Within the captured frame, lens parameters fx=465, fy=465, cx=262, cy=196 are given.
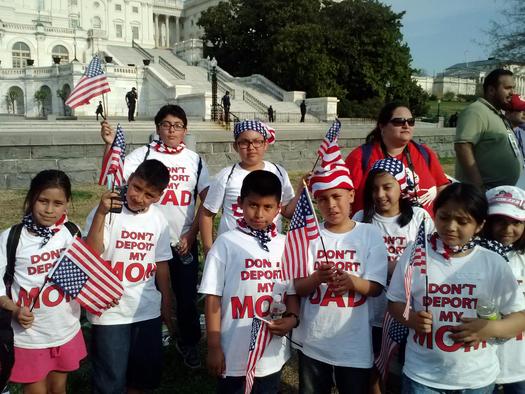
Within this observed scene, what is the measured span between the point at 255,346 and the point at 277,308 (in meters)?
0.23

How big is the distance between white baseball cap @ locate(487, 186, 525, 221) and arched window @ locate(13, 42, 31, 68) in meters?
53.3

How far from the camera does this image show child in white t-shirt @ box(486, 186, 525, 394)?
246 centimetres

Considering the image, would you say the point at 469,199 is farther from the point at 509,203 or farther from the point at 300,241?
the point at 300,241

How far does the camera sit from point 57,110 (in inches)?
1476

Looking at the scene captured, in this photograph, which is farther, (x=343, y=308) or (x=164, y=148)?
(x=164, y=148)

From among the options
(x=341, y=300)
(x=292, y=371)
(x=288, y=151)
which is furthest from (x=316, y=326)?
(x=288, y=151)

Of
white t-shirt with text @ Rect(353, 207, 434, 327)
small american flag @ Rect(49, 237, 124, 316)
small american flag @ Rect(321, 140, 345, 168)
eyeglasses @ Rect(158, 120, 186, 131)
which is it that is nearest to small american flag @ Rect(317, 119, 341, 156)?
small american flag @ Rect(321, 140, 345, 168)

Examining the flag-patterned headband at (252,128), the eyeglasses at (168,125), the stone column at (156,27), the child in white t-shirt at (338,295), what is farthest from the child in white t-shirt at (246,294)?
the stone column at (156,27)

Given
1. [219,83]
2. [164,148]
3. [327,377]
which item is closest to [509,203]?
[327,377]

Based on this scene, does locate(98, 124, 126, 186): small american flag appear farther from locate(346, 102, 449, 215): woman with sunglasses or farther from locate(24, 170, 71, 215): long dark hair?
locate(346, 102, 449, 215): woman with sunglasses

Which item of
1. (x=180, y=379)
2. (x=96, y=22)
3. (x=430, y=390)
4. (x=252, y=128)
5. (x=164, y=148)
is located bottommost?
(x=180, y=379)

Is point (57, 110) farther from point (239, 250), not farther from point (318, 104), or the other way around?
point (239, 250)

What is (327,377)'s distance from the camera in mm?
2625

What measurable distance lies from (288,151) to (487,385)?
353 inches
